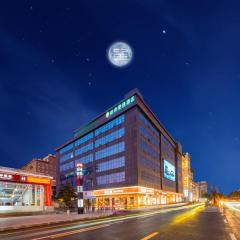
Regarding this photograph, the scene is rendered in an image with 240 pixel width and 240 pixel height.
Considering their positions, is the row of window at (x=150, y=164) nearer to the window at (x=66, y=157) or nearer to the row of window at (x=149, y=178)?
the row of window at (x=149, y=178)

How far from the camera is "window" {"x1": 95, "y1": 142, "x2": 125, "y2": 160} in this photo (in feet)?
310

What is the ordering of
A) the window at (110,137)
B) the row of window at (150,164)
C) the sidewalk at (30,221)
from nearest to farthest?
→ the sidewalk at (30,221) < the row of window at (150,164) < the window at (110,137)

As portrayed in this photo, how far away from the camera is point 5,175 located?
43.7 metres

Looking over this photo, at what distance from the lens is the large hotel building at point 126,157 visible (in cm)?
8912

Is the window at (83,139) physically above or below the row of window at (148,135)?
above

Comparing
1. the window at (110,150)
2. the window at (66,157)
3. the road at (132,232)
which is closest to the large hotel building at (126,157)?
the window at (110,150)

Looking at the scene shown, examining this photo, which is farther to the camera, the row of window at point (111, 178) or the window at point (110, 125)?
the window at point (110, 125)

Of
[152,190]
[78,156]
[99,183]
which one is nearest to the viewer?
[152,190]

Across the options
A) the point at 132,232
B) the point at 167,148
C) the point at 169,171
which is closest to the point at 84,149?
the point at 167,148

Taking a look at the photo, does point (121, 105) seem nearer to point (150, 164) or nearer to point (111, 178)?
point (150, 164)

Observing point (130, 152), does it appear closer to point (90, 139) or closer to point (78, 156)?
point (90, 139)

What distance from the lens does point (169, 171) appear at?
425 feet

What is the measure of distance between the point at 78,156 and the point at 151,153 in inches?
1307

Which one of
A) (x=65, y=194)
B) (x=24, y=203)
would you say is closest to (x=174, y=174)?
(x=65, y=194)
